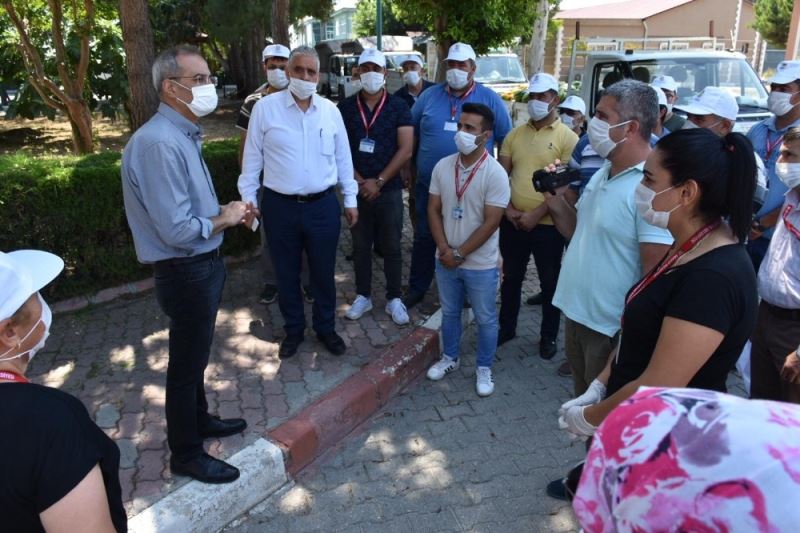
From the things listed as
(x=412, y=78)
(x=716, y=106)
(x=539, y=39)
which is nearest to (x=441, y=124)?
(x=412, y=78)

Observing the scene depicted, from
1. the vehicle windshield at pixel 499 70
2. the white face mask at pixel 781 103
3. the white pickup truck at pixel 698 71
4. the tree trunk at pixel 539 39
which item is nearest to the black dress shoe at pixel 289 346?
the white face mask at pixel 781 103

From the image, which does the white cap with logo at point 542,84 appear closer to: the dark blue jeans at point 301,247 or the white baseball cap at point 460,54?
the white baseball cap at point 460,54

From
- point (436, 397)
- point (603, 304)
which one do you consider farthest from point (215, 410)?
point (603, 304)

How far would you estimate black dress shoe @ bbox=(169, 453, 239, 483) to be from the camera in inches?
112

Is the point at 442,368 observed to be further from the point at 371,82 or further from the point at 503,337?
the point at 371,82

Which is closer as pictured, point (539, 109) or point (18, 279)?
point (18, 279)

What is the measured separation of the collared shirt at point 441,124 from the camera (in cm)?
481

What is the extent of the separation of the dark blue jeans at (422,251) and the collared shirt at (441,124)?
0.16 meters

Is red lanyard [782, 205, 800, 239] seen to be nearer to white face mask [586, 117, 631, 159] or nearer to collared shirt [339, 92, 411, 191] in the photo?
white face mask [586, 117, 631, 159]

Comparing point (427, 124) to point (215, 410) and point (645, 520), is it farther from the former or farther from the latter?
point (645, 520)

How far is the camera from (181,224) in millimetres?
2543

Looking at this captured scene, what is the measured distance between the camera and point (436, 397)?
3.96m

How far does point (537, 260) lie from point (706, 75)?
5.28 m

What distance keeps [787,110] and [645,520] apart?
4.54m
